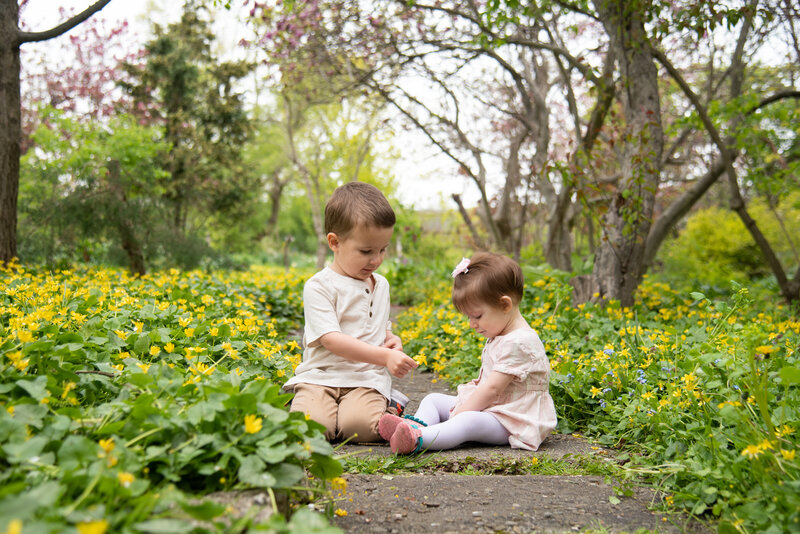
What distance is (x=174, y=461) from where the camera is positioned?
1384 mm

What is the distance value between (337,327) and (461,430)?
0.70 meters

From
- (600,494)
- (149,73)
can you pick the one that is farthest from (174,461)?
(149,73)

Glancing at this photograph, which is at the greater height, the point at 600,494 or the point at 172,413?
the point at 172,413

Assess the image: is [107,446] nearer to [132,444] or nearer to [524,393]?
[132,444]

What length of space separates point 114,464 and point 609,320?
3.37 meters

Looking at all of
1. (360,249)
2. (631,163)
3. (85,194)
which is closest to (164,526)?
(360,249)

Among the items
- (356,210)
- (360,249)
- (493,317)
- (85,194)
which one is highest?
(85,194)

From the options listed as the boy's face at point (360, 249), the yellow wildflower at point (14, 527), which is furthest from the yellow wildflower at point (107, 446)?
the boy's face at point (360, 249)

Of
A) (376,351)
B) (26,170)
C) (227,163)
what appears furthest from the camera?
(227,163)

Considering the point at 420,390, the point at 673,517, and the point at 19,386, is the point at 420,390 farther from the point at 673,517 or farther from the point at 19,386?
the point at 19,386

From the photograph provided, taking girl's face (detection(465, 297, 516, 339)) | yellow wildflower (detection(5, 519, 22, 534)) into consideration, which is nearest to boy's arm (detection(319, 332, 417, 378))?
girl's face (detection(465, 297, 516, 339))

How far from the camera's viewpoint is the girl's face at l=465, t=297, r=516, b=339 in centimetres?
262

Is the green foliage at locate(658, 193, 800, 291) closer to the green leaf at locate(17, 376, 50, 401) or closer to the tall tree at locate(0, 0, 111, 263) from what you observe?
the tall tree at locate(0, 0, 111, 263)

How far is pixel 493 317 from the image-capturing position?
2.64m
